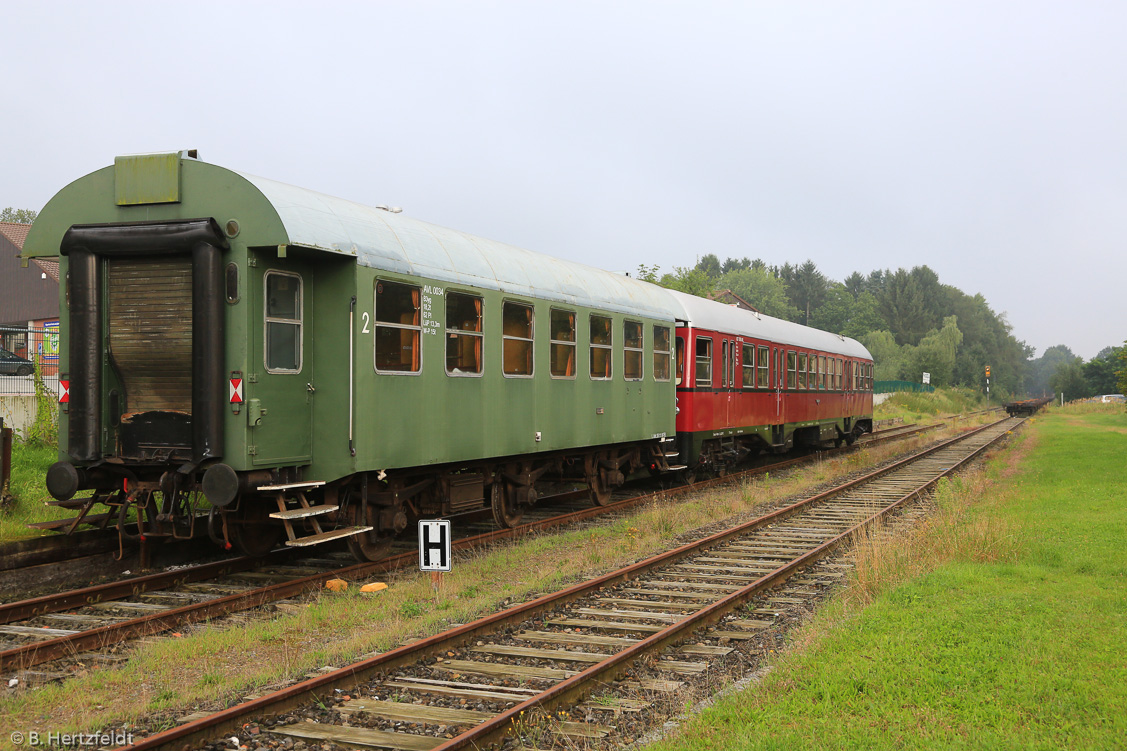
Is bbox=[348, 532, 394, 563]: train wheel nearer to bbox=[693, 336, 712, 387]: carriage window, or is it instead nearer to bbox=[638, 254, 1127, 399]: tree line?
bbox=[693, 336, 712, 387]: carriage window

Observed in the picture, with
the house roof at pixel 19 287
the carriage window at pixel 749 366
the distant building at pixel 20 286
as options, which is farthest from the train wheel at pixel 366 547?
the house roof at pixel 19 287

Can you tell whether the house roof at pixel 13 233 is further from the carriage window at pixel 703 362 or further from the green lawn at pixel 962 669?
the green lawn at pixel 962 669

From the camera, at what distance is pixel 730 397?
60.4 ft

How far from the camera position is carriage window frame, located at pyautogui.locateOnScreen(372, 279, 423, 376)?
29.7ft

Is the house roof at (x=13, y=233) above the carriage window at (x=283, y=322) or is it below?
above

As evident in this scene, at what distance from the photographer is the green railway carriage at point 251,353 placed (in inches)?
319

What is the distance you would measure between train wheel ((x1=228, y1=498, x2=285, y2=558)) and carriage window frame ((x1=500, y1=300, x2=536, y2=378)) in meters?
3.43

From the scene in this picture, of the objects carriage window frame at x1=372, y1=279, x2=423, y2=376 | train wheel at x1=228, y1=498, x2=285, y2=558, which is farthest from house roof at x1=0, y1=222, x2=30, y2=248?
carriage window frame at x1=372, y1=279, x2=423, y2=376

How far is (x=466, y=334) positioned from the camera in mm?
10531

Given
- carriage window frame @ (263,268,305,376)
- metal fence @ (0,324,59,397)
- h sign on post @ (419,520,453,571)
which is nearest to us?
h sign on post @ (419,520,453,571)

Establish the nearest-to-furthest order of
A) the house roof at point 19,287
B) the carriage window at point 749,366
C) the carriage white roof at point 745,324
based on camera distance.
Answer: the carriage white roof at point 745,324 < the carriage window at point 749,366 < the house roof at point 19,287

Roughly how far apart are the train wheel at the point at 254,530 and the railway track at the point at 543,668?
121 inches

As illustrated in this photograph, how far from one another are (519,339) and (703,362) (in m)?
6.61

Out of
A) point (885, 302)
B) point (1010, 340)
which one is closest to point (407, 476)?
point (885, 302)
